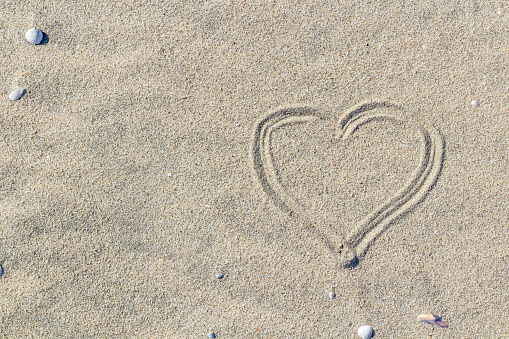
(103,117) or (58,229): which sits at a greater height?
(103,117)

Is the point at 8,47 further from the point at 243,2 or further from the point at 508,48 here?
the point at 508,48

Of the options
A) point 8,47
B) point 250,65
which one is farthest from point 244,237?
point 8,47

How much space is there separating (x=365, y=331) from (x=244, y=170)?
1.19 metres

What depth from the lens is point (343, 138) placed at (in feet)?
7.04

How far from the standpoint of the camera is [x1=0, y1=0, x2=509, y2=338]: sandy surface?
2096mm

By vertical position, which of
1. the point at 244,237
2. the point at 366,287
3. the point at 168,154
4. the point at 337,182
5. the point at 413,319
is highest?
the point at 168,154

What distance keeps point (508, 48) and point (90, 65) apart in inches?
104

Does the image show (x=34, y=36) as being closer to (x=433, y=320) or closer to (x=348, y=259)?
(x=348, y=259)

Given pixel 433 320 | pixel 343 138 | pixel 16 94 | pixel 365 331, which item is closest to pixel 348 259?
pixel 365 331

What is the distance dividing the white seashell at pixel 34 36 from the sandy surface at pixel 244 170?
4 centimetres

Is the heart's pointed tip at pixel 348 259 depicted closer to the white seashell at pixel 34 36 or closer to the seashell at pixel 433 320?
the seashell at pixel 433 320

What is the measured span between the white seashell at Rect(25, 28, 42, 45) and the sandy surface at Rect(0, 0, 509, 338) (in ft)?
0.14

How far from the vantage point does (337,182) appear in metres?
2.15

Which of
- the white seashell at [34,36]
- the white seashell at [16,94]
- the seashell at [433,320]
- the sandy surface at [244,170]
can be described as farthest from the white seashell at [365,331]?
the white seashell at [34,36]
